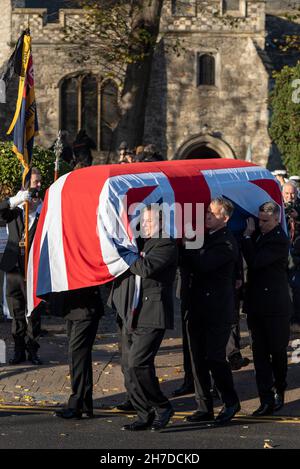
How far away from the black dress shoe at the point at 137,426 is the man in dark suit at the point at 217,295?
0.56m

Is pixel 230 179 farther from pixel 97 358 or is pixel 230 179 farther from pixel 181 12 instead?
pixel 181 12

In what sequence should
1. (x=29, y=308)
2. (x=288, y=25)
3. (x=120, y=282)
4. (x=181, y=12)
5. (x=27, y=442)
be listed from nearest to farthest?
(x=27, y=442) → (x=120, y=282) → (x=29, y=308) → (x=181, y=12) → (x=288, y=25)

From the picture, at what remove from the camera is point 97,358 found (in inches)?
483

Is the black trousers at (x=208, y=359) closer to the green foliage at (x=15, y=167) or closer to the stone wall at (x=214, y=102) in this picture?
the green foliage at (x=15, y=167)

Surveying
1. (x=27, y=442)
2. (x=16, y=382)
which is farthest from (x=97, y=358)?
(x=27, y=442)

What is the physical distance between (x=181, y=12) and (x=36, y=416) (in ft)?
86.5

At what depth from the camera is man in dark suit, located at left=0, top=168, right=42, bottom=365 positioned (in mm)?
11797

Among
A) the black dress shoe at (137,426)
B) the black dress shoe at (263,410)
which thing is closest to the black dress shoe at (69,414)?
the black dress shoe at (137,426)

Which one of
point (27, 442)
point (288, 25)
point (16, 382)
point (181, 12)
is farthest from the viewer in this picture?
point (288, 25)

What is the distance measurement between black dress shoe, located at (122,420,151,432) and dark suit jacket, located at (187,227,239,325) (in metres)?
1.07

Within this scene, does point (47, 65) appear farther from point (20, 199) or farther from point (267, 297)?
point (267, 297)

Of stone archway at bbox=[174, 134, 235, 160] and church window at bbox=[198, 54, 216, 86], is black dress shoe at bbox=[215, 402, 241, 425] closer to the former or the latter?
stone archway at bbox=[174, 134, 235, 160]

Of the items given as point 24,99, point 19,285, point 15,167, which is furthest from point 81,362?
point 15,167

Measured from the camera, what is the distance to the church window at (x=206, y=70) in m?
35.0
